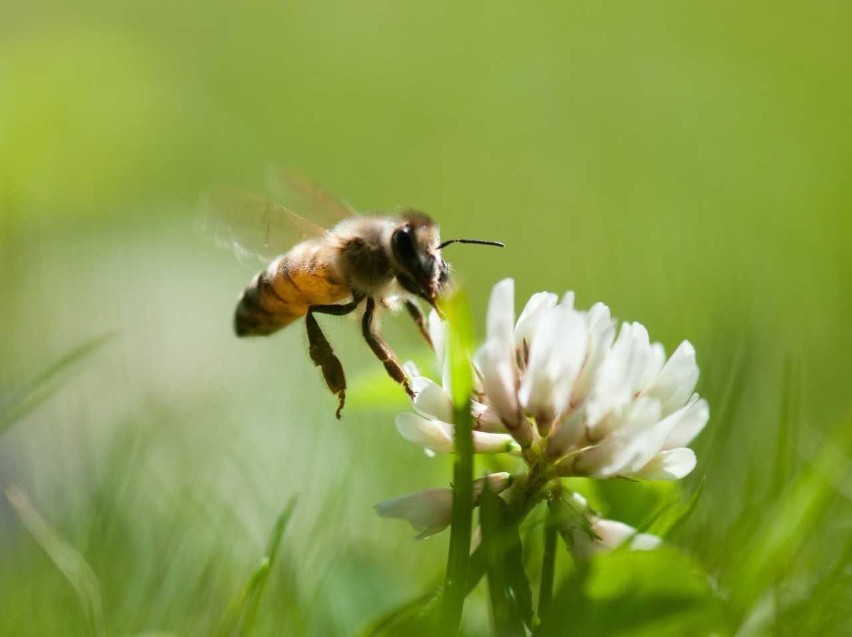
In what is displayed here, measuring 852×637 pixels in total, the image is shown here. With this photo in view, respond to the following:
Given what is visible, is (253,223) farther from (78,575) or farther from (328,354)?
(78,575)

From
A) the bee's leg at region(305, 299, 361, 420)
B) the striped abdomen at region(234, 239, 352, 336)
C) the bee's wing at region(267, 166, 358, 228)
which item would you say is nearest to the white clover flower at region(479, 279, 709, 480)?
the bee's leg at region(305, 299, 361, 420)

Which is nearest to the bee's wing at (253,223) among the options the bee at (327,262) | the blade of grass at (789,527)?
the bee at (327,262)

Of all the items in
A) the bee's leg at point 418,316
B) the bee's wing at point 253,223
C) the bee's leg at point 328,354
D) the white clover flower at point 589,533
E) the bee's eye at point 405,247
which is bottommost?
the bee's leg at point 328,354

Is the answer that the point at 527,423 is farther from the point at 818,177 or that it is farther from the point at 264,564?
the point at 818,177

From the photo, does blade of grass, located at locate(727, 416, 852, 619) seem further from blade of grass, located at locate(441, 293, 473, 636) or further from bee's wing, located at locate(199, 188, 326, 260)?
bee's wing, located at locate(199, 188, 326, 260)

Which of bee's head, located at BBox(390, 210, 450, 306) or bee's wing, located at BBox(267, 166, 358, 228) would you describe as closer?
bee's head, located at BBox(390, 210, 450, 306)

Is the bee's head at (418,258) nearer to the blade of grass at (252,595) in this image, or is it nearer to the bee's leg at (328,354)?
the bee's leg at (328,354)
